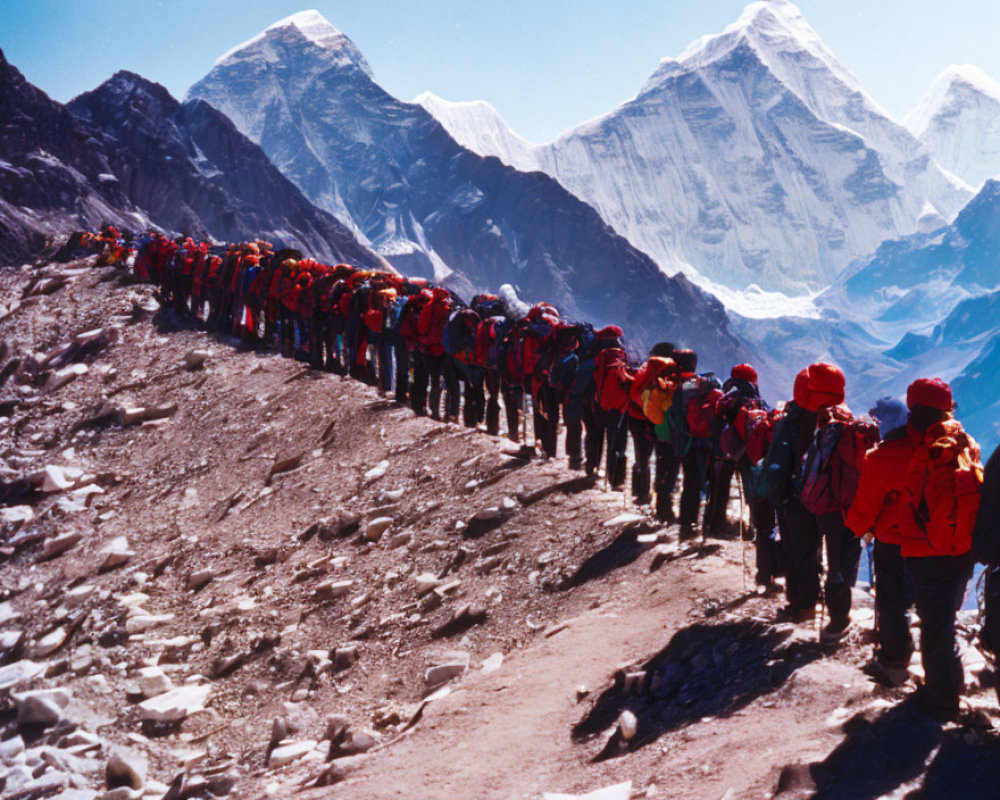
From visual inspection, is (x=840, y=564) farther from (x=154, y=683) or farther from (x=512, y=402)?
(x=512, y=402)

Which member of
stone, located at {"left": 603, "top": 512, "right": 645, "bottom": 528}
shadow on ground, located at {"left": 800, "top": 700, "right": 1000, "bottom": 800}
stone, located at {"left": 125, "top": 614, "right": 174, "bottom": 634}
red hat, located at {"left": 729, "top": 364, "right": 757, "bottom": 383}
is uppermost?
red hat, located at {"left": 729, "top": 364, "right": 757, "bottom": 383}

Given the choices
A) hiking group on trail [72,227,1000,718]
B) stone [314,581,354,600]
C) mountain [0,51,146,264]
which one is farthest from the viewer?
mountain [0,51,146,264]

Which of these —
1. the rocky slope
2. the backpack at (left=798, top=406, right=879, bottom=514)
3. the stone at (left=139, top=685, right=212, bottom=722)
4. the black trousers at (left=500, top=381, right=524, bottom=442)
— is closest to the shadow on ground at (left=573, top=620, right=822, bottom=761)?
the rocky slope

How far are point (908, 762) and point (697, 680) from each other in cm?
155

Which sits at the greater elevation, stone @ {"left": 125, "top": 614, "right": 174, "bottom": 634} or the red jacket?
the red jacket

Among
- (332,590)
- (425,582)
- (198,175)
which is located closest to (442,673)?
(425,582)

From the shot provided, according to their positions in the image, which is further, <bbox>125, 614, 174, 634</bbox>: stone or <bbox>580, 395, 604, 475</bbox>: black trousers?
<bbox>580, 395, 604, 475</bbox>: black trousers

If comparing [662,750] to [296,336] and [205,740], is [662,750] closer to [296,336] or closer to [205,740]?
[205,740]

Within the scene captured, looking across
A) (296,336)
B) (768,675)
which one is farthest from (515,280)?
(768,675)

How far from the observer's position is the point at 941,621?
4.27 m

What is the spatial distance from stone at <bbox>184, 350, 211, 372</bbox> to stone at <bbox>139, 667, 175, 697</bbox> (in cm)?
1042

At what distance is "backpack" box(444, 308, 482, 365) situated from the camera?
11.1 meters

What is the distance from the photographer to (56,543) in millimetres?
11148

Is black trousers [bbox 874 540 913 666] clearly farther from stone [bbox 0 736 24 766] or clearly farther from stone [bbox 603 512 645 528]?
stone [bbox 0 736 24 766]
